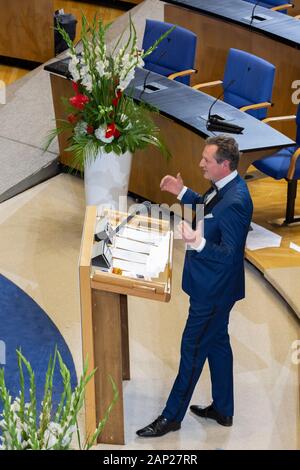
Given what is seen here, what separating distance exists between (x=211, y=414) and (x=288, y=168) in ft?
6.89

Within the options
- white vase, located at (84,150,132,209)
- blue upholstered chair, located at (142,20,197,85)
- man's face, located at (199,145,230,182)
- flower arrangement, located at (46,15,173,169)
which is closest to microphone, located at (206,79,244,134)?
flower arrangement, located at (46,15,173,169)

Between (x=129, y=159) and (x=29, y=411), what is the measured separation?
11.6ft

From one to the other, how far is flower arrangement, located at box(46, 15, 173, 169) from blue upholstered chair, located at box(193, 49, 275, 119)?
3.36ft

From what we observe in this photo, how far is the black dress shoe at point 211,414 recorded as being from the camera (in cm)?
477

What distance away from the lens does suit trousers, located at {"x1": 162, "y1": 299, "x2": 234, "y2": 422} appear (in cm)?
439

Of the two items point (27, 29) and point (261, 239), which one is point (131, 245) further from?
point (27, 29)

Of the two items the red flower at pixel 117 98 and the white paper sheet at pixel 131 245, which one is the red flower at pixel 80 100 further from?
the white paper sheet at pixel 131 245

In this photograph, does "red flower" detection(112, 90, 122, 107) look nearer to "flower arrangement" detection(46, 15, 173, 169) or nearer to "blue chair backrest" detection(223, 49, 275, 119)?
"flower arrangement" detection(46, 15, 173, 169)

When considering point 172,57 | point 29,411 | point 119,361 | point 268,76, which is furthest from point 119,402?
point 172,57

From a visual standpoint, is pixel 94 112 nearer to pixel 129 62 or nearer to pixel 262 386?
pixel 129 62

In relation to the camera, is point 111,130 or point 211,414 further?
point 111,130

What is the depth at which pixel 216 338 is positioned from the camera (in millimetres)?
4504

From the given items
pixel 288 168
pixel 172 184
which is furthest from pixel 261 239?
pixel 172 184

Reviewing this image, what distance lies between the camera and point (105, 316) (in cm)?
435
